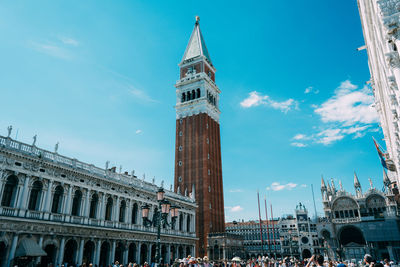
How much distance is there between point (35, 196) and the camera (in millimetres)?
24094

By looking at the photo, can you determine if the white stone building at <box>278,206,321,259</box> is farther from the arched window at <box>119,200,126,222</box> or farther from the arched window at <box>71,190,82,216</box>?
the arched window at <box>71,190,82,216</box>

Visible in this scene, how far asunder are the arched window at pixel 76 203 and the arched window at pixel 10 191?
5.62 m

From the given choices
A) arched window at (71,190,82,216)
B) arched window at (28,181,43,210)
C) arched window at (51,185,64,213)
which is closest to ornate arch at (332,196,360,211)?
arched window at (71,190,82,216)

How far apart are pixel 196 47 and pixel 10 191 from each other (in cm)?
4930

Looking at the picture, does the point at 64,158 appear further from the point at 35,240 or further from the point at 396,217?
the point at 396,217

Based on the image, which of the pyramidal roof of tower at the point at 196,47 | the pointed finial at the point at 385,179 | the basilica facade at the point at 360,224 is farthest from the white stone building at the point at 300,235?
the pyramidal roof of tower at the point at 196,47

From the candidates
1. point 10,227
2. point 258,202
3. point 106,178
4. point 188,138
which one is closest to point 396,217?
point 258,202

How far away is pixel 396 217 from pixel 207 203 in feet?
102

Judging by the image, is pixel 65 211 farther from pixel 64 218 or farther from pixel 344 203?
pixel 344 203

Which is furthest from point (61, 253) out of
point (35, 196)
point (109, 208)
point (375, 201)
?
point (375, 201)

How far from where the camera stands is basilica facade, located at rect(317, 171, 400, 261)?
149ft

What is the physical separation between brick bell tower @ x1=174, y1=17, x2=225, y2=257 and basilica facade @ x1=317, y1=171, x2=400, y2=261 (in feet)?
64.4

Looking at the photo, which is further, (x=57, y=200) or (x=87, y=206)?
(x=87, y=206)

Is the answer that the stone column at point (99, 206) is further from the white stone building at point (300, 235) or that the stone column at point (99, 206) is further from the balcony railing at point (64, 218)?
the white stone building at point (300, 235)
